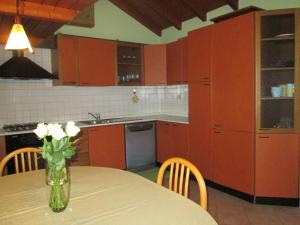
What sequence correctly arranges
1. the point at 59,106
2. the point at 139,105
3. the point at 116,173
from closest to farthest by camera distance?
the point at 116,173 < the point at 59,106 < the point at 139,105

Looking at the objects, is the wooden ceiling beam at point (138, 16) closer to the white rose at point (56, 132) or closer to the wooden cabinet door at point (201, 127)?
the wooden cabinet door at point (201, 127)

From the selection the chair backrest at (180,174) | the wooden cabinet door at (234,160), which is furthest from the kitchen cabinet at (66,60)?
the chair backrest at (180,174)

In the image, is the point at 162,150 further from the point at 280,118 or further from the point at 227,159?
the point at 280,118

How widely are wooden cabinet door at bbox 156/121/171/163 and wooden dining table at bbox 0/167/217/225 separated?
244cm

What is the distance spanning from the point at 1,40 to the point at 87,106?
4.93ft

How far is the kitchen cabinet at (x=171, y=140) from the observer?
3.68 metres

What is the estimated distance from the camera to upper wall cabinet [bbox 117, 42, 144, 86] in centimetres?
412

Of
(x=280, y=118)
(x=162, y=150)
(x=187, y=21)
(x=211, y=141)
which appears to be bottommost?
(x=162, y=150)

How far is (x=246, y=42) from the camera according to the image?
9.09 feet

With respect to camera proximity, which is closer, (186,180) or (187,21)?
(186,180)

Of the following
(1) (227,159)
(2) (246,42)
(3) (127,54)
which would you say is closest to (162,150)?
(1) (227,159)

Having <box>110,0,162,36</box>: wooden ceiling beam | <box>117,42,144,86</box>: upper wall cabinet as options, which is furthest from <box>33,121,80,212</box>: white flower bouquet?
<box>110,0,162,36</box>: wooden ceiling beam

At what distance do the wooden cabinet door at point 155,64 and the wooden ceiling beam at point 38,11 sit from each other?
1.99m

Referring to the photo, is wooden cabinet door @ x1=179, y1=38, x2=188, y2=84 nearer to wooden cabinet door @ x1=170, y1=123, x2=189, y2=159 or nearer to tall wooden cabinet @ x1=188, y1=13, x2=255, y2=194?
tall wooden cabinet @ x1=188, y1=13, x2=255, y2=194
